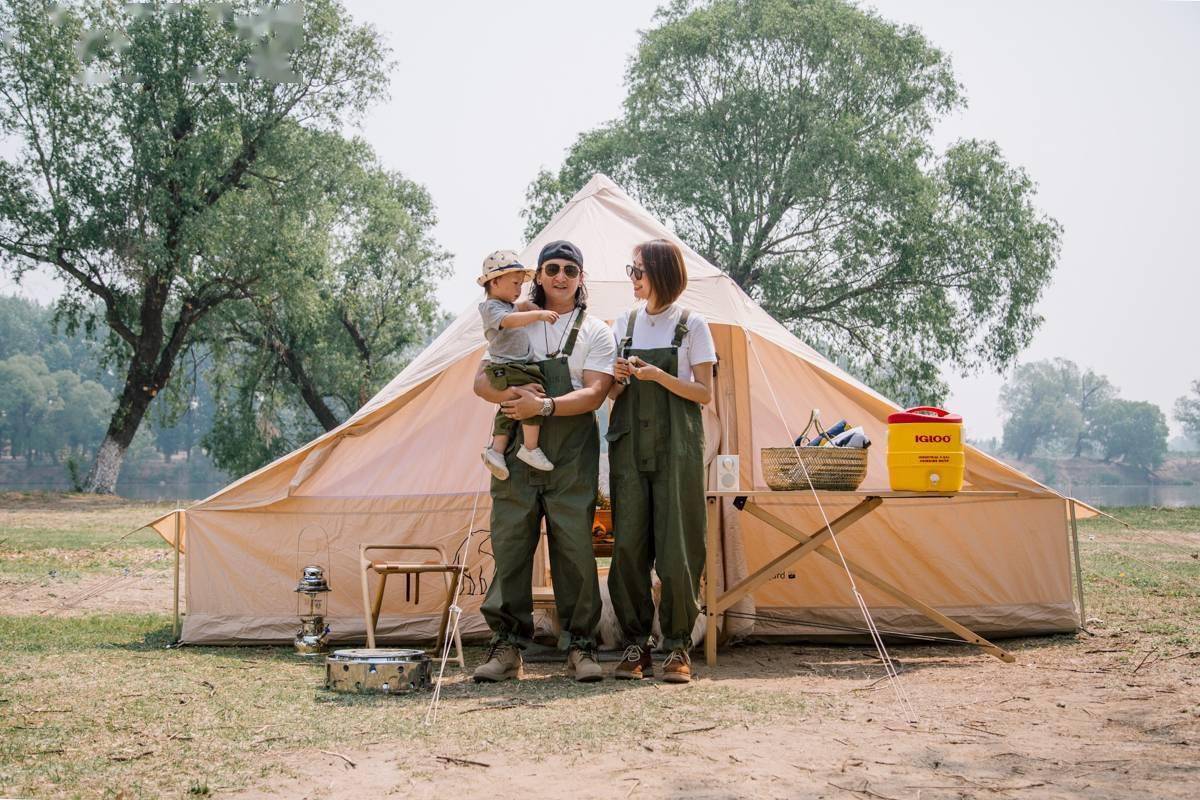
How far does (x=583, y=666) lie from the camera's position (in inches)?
166

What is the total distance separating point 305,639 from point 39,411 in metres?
62.4

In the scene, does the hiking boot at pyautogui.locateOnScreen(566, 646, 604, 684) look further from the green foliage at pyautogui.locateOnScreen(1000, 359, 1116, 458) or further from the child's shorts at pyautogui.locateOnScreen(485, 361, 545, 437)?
the green foliage at pyautogui.locateOnScreen(1000, 359, 1116, 458)

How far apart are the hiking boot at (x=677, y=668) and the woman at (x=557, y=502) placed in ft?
0.83

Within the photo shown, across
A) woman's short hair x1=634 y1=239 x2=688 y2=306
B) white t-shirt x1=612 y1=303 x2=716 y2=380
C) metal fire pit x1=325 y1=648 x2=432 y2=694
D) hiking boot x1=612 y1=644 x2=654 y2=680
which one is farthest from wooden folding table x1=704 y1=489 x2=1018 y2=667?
metal fire pit x1=325 y1=648 x2=432 y2=694

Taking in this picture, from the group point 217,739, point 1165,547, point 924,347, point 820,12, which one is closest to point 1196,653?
point 217,739

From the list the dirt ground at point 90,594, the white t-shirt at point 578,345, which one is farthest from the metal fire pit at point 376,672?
the dirt ground at point 90,594

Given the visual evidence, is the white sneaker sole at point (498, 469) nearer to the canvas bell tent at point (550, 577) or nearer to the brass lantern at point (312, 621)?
the canvas bell tent at point (550, 577)

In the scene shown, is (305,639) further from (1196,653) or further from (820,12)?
(820,12)

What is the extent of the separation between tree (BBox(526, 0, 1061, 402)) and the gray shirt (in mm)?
16493

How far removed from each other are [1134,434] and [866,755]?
8841cm

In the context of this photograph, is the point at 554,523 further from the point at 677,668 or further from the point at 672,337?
the point at 672,337

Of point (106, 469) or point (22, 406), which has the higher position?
point (22, 406)

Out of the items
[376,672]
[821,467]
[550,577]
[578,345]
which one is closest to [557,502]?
[578,345]

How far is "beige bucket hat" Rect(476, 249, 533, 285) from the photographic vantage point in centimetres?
433
